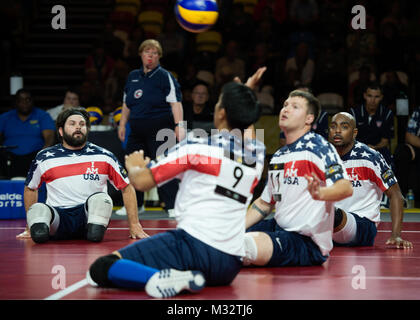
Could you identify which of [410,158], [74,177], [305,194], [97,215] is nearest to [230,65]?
[410,158]

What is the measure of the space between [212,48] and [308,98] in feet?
28.8

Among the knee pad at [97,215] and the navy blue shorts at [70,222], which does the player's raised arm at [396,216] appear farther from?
the navy blue shorts at [70,222]

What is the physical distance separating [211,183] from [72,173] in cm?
287

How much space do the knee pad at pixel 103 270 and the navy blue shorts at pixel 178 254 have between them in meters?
0.07

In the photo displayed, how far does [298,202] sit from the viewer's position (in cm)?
491

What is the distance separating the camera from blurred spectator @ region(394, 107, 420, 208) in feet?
32.4

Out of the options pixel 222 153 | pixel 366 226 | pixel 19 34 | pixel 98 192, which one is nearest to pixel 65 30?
pixel 19 34

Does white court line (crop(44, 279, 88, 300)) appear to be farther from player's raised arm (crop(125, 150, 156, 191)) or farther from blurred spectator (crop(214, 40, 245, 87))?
blurred spectator (crop(214, 40, 245, 87))

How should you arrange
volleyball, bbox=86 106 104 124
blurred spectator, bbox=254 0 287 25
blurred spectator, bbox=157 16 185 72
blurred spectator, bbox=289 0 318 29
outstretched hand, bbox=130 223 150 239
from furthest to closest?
blurred spectator, bbox=254 0 287 25 → blurred spectator, bbox=289 0 318 29 → blurred spectator, bbox=157 16 185 72 → volleyball, bbox=86 106 104 124 → outstretched hand, bbox=130 223 150 239

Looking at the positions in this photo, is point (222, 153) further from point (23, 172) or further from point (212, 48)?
point (212, 48)

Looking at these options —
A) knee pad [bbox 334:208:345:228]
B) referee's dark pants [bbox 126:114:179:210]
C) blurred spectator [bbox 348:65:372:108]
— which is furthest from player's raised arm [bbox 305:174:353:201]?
blurred spectator [bbox 348:65:372:108]

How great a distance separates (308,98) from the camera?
197 inches

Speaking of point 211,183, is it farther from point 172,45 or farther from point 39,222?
point 172,45

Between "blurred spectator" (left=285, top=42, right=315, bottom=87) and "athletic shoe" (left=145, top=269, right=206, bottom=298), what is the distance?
8.85m
